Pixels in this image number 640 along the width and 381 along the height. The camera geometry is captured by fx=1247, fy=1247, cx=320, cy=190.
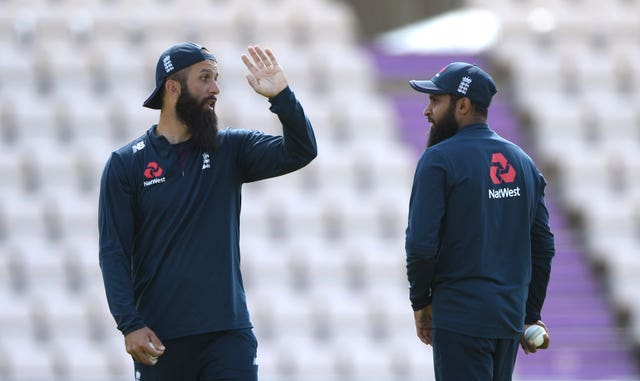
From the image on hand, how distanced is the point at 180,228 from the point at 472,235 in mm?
1035

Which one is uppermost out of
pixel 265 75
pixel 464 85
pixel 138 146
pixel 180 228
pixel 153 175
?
pixel 265 75

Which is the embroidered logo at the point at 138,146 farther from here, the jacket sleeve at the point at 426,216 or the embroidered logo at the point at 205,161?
the jacket sleeve at the point at 426,216

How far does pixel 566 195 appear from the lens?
1058 cm

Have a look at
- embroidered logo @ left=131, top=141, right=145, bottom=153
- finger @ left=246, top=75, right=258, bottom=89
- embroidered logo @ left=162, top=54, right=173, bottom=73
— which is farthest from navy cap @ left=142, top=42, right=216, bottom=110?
finger @ left=246, top=75, right=258, bottom=89

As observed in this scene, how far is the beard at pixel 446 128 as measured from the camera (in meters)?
4.57

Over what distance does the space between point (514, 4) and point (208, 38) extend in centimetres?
311

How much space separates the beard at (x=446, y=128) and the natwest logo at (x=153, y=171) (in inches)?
39.2

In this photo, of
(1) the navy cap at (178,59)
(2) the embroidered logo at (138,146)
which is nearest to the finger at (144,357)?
(2) the embroidered logo at (138,146)

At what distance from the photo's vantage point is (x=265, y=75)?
4.39 metres

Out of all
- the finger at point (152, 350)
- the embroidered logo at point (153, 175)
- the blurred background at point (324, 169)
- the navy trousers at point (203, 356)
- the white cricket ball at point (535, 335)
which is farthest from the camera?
the blurred background at point (324, 169)

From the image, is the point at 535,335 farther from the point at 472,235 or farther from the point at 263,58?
the point at 263,58

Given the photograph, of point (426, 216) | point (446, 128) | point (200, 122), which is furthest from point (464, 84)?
point (200, 122)

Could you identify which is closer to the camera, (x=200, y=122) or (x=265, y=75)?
(x=265, y=75)

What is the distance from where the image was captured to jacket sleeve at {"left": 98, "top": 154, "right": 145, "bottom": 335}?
4.32 meters
